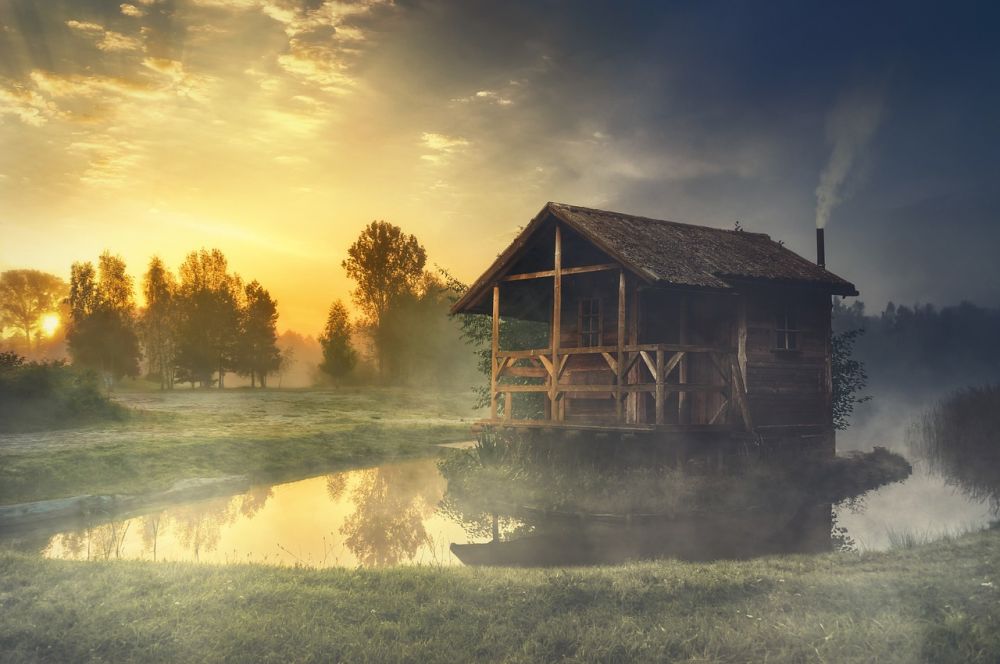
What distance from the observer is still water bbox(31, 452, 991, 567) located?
44.6 feet

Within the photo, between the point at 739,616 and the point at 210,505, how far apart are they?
1584cm

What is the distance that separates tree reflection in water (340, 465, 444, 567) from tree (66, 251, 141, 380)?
43.7 metres

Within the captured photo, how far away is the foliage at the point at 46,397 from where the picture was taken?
28.8 metres

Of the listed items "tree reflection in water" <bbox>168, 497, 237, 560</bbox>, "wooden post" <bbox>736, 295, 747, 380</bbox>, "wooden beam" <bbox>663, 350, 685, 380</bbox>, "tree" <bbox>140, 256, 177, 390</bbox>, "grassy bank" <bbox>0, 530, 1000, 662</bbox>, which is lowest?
"tree reflection in water" <bbox>168, 497, 237, 560</bbox>

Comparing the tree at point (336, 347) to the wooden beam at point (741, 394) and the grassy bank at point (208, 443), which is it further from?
the wooden beam at point (741, 394)

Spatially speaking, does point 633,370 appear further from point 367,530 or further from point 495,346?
point 367,530

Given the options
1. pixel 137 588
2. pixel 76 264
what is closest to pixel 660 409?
pixel 137 588

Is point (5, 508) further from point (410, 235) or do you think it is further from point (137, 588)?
point (410, 235)

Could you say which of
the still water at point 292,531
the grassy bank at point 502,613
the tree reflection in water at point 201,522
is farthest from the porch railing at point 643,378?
the grassy bank at point 502,613

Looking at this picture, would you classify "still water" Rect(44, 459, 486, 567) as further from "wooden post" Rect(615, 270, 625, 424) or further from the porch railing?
"wooden post" Rect(615, 270, 625, 424)

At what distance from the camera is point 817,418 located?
23.5 meters

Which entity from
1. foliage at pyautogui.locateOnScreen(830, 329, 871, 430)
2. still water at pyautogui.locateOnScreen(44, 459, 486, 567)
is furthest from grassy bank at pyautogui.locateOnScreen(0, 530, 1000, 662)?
foliage at pyautogui.locateOnScreen(830, 329, 871, 430)

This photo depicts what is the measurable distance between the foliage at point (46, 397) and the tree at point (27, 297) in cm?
5037

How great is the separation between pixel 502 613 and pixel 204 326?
66.6 meters
